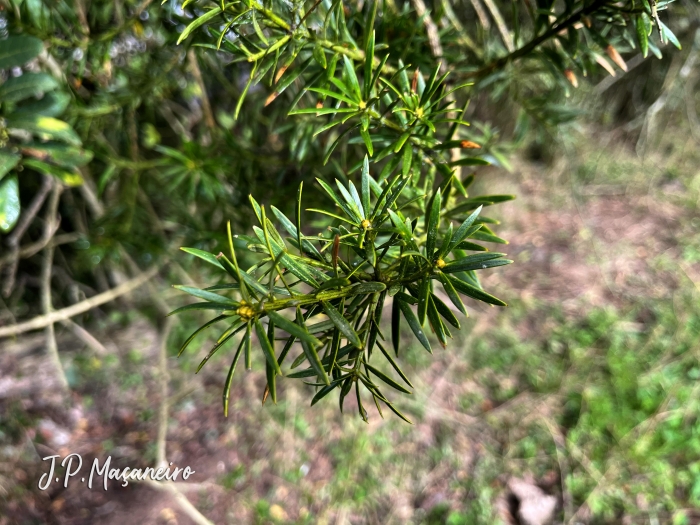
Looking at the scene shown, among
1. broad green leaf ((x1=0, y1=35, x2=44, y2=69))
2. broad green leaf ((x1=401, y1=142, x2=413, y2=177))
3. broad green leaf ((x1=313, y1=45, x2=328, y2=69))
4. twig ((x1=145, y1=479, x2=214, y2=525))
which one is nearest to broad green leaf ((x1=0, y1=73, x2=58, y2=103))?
broad green leaf ((x1=0, y1=35, x2=44, y2=69))

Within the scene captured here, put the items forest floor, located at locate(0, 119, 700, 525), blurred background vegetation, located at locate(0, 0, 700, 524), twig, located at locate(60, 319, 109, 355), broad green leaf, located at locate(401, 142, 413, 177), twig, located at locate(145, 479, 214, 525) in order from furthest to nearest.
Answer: forest floor, located at locate(0, 119, 700, 525) → twig, located at locate(60, 319, 109, 355) → blurred background vegetation, located at locate(0, 0, 700, 524) → twig, located at locate(145, 479, 214, 525) → broad green leaf, located at locate(401, 142, 413, 177)

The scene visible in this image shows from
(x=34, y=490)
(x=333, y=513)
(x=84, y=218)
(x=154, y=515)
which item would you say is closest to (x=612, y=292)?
(x=333, y=513)

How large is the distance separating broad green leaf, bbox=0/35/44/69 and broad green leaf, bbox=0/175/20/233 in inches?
6.3

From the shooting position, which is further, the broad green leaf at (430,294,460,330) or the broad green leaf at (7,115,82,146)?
the broad green leaf at (7,115,82,146)

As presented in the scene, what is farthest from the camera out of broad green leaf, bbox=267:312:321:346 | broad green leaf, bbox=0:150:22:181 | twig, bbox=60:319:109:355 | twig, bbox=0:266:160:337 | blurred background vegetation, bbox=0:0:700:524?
twig, bbox=60:319:109:355

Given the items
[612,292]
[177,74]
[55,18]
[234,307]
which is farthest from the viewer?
[612,292]

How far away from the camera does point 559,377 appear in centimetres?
212

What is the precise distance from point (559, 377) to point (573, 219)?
Answer: 147 cm

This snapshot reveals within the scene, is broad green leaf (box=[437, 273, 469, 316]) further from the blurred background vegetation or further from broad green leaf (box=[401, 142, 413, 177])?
the blurred background vegetation

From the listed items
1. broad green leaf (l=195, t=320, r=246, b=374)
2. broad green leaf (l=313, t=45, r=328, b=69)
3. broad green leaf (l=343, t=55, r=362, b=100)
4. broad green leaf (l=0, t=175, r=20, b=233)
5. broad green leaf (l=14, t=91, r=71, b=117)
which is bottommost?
broad green leaf (l=0, t=175, r=20, b=233)

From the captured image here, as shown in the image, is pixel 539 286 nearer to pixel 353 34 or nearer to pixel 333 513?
pixel 333 513

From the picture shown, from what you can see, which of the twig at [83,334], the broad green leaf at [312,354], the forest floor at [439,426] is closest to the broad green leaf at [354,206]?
the broad green leaf at [312,354]

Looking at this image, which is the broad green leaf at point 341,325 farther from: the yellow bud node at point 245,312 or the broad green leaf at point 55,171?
the broad green leaf at point 55,171

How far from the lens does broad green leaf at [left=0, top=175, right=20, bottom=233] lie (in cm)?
56
